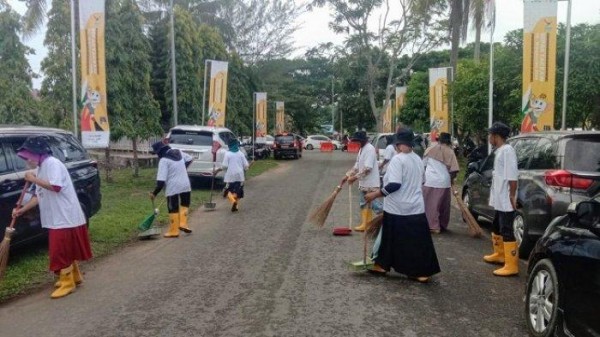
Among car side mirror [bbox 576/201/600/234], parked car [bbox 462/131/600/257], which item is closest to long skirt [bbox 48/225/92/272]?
car side mirror [bbox 576/201/600/234]

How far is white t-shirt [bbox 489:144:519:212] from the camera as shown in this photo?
664 centimetres

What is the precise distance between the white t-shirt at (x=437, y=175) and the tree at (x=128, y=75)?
434 inches

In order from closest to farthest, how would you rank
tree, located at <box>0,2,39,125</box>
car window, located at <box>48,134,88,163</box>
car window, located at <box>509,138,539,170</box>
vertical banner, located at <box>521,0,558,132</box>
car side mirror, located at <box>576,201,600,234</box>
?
car side mirror, located at <box>576,201,600,234</box> → car window, located at <box>509,138,539,170</box> → car window, located at <box>48,134,88,163</box> → vertical banner, located at <box>521,0,558,132</box> → tree, located at <box>0,2,39,125</box>

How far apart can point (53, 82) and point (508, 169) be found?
14.3 meters

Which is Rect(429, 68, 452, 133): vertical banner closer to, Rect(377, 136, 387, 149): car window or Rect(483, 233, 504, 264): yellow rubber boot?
Rect(377, 136, 387, 149): car window

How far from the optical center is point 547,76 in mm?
12367

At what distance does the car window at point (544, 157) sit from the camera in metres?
7.03

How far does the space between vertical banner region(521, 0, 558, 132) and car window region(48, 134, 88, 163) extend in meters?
9.13

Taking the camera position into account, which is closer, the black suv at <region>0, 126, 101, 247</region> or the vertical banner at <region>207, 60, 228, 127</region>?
the black suv at <region>0, 126, 101, 247</region>

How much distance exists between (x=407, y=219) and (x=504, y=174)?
141cm

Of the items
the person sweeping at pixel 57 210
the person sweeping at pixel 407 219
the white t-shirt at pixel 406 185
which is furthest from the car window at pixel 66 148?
the white t-shirt at pixel 406 185

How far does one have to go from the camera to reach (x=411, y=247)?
6.16 metres

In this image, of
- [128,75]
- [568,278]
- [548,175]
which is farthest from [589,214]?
[128,75]

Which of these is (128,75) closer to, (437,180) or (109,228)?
(109,228)
